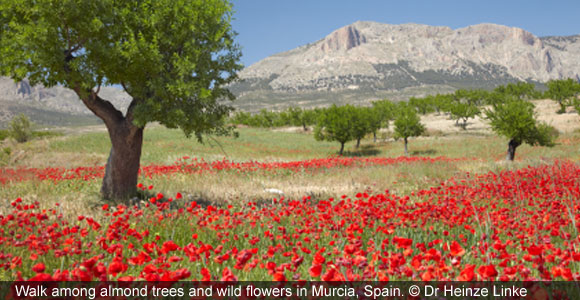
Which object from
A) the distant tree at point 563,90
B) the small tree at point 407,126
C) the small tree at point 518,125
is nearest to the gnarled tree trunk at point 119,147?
the small tree at point 518,125

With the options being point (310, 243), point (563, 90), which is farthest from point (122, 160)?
point (563, 90)

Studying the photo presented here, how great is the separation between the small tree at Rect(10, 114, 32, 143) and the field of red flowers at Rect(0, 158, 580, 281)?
42.9m

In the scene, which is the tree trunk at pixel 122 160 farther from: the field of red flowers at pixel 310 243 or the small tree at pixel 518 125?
the small tree at pixel 518 125

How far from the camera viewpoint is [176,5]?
809 cm

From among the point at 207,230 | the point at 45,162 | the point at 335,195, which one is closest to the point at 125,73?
the point at 207,230

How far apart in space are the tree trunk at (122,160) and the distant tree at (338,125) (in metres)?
33.6

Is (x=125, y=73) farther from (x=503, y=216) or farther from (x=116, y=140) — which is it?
(x=503, y=216)

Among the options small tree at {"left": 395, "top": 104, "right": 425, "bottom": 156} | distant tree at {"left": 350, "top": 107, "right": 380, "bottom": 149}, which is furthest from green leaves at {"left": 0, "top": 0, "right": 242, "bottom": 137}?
small tree at {"left": 395, "top": 104, "right": 425, "bottom": 156}

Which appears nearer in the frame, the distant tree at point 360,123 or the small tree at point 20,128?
the small tree at point 20,128

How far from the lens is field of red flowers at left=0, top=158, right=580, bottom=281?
252 cm

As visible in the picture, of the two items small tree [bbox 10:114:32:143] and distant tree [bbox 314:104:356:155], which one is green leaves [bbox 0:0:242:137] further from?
small tree [bbox 10:114:32:143]

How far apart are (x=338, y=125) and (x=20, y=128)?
40.3 m

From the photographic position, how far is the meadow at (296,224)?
9.04 feet

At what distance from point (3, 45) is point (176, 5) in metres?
3.87
